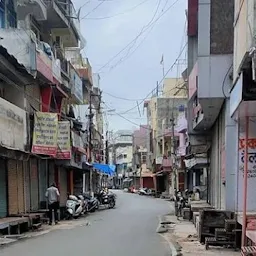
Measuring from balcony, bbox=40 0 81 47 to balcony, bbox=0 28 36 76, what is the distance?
153 inches

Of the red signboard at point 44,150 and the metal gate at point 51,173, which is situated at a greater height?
the red signboard at point 44,150

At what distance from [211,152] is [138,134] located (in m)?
80.2

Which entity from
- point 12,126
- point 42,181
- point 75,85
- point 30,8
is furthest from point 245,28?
point 75,85

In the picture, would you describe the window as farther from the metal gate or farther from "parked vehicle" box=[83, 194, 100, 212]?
"parked vehicle" box=[83, 194, 100, 212]

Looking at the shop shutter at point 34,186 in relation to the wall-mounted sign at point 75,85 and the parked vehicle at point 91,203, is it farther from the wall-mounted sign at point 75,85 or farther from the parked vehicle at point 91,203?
the wall-mounted sign at point 75,85

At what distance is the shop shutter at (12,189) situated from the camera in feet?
64.4

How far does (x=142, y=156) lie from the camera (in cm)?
9425

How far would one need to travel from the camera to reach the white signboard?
16.7m

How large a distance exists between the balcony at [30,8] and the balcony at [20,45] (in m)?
1.97

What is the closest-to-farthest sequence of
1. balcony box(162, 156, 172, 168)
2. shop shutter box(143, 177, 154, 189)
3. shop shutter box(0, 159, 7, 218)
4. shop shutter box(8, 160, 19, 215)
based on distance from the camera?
shop shutter box(0, 159, 7, 218), shop shutter box(8, 160, 19, 215), balcony box(162, 156, 172, 168), shop shutter box(143, 177, 154, 189)

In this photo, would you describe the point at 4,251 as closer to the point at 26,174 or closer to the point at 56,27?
the point at 26,174

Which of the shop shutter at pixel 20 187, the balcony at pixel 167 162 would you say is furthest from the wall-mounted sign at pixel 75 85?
the balcony at pixel 167 162

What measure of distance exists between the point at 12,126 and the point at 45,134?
3.47m

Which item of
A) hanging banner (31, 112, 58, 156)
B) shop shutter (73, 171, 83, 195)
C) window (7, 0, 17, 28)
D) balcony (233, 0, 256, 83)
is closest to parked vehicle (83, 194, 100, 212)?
shop shutter (73, 171, 83, 195)
